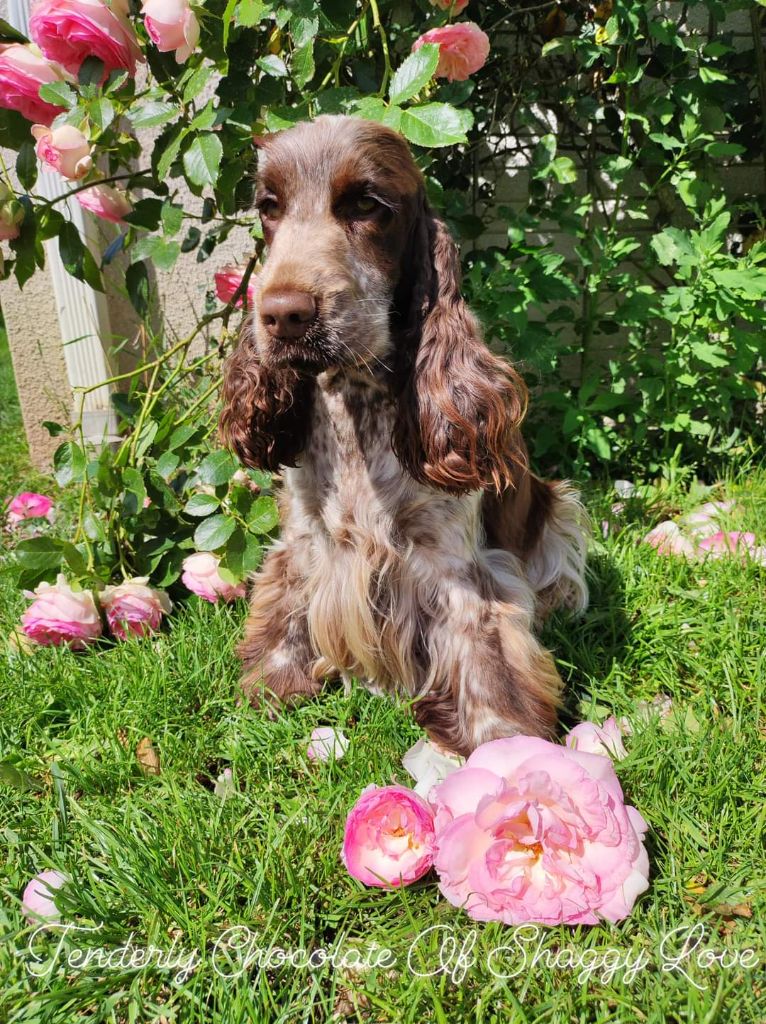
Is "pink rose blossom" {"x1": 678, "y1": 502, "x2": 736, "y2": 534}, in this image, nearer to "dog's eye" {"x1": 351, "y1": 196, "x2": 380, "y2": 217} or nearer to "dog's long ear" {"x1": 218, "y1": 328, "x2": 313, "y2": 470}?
"dog's long ear" {"x1": 218, "y1": 328, "x2": 313, "y2": 470}

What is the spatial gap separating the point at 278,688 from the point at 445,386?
3.54 ft

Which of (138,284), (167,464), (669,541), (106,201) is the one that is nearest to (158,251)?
(138,284)

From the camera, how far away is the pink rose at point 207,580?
2643mm

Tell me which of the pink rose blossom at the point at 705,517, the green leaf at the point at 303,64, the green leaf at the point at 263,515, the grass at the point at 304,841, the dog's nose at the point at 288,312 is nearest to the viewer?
the grass at the point at 304,841

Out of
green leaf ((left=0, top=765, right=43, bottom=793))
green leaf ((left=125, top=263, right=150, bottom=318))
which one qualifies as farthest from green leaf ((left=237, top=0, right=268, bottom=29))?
green leaf ((left=0, top=765, right=43, bottom=793))

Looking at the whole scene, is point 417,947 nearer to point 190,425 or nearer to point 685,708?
point 685,708

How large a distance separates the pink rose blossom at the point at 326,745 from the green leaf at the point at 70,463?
1.21m

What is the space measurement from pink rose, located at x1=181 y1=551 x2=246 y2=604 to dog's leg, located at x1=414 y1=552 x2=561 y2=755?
0.79 m

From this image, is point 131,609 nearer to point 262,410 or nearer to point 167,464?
point 167,464

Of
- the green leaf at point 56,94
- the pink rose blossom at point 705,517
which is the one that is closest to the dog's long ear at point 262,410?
the green leaf at point 56,94

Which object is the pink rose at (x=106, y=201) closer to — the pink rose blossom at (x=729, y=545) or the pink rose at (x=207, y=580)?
the pink rose at (x=207, y=580)

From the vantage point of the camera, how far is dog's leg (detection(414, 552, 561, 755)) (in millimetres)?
2133

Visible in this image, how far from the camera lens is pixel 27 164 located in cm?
233

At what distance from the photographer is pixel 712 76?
3.11 metres
